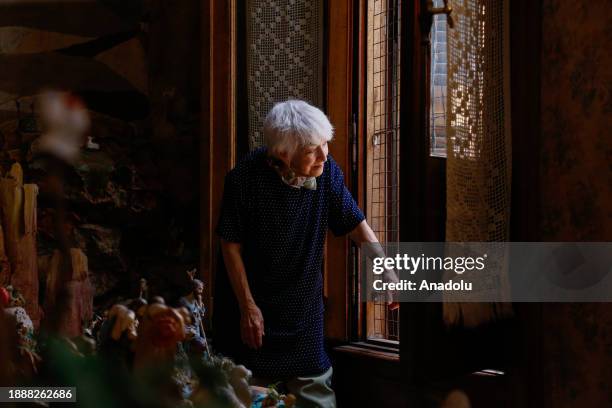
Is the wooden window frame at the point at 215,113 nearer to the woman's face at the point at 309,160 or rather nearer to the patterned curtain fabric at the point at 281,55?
the patterned curtain fabric at the point at 281,55

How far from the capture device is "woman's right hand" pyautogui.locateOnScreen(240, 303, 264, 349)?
2.62m

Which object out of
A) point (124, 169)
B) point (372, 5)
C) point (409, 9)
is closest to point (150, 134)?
point (124, 169)

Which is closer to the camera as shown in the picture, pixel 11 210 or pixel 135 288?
pixel 11 210

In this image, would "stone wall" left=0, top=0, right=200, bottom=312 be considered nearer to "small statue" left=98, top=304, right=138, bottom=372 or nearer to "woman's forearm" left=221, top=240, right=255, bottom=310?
"woman's forearm" left=221, top=240, right=255, bottom=310

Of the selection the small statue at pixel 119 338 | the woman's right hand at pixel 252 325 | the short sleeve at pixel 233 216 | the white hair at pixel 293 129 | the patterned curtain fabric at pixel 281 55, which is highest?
the patterned curtain fabric at pixel 281 55

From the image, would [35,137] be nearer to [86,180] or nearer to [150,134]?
[86,180]

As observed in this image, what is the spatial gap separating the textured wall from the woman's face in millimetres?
834

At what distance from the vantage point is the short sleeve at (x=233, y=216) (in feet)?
8.61

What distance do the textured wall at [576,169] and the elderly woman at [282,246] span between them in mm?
856

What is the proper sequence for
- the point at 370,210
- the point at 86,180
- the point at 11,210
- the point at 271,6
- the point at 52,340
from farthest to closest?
the point at 86,180
the point at 11,210
the point at 271,6
the point at 370,210
the point at 52,340

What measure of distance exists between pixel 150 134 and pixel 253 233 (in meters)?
2.09

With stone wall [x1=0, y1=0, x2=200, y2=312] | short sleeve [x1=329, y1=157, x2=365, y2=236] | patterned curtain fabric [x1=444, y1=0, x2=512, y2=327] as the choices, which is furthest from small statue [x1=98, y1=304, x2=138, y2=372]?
stone wall [x1=0, y1=0, x2=200, y2=312]

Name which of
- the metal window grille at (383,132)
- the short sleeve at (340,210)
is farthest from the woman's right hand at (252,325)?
the metal window grille at (383,132)

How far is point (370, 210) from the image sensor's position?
3316 mm
